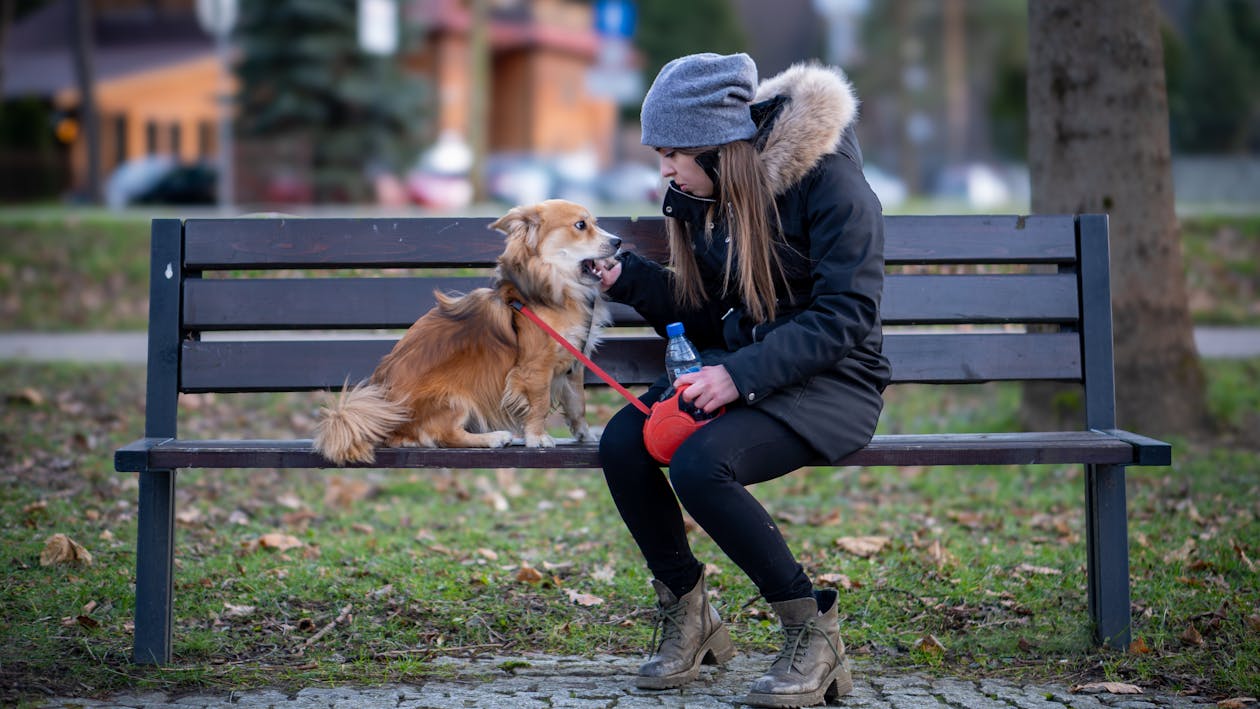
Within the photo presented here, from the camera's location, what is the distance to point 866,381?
3.51 meters

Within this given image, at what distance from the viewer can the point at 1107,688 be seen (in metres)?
3.49

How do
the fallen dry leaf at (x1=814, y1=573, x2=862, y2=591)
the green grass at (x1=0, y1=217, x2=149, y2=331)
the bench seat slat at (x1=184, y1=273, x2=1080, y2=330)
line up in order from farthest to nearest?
the green grass at (x1=0, y1=217, x2=149, y2=331) → the fallen dry leaf at (x1=814, y1=573, x2=862, y2=591) → the bench seat slat at (x1=184, y1=273, x2=1080, y2=330)

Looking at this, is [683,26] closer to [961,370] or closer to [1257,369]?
[1257,369]

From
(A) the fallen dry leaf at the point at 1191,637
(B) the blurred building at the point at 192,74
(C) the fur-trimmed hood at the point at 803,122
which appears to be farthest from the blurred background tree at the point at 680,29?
(A) the fallen dry leaf at the point at 1191,637

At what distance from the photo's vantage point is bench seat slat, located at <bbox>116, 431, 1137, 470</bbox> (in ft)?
11.6

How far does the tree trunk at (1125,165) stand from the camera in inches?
244

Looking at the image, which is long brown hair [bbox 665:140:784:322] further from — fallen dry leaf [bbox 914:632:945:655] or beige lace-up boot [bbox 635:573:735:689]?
fallen dry leaf [bbox 914:632:945:655]

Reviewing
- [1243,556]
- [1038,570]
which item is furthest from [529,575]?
[1243,556]

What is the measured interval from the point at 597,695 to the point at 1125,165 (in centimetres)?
420

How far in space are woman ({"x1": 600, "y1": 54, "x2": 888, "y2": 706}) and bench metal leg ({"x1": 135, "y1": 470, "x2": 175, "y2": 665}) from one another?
1.32 meters

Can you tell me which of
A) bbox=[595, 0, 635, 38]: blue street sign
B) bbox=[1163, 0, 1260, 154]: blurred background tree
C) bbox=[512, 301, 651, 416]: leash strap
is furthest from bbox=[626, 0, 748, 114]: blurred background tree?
bbox=[512, 301, 651, 416]: leash strap

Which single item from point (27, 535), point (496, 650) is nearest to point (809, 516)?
point (496, 650)

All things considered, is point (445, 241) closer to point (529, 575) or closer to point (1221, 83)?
point (529, 575)

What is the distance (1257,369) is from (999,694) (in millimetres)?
5495
